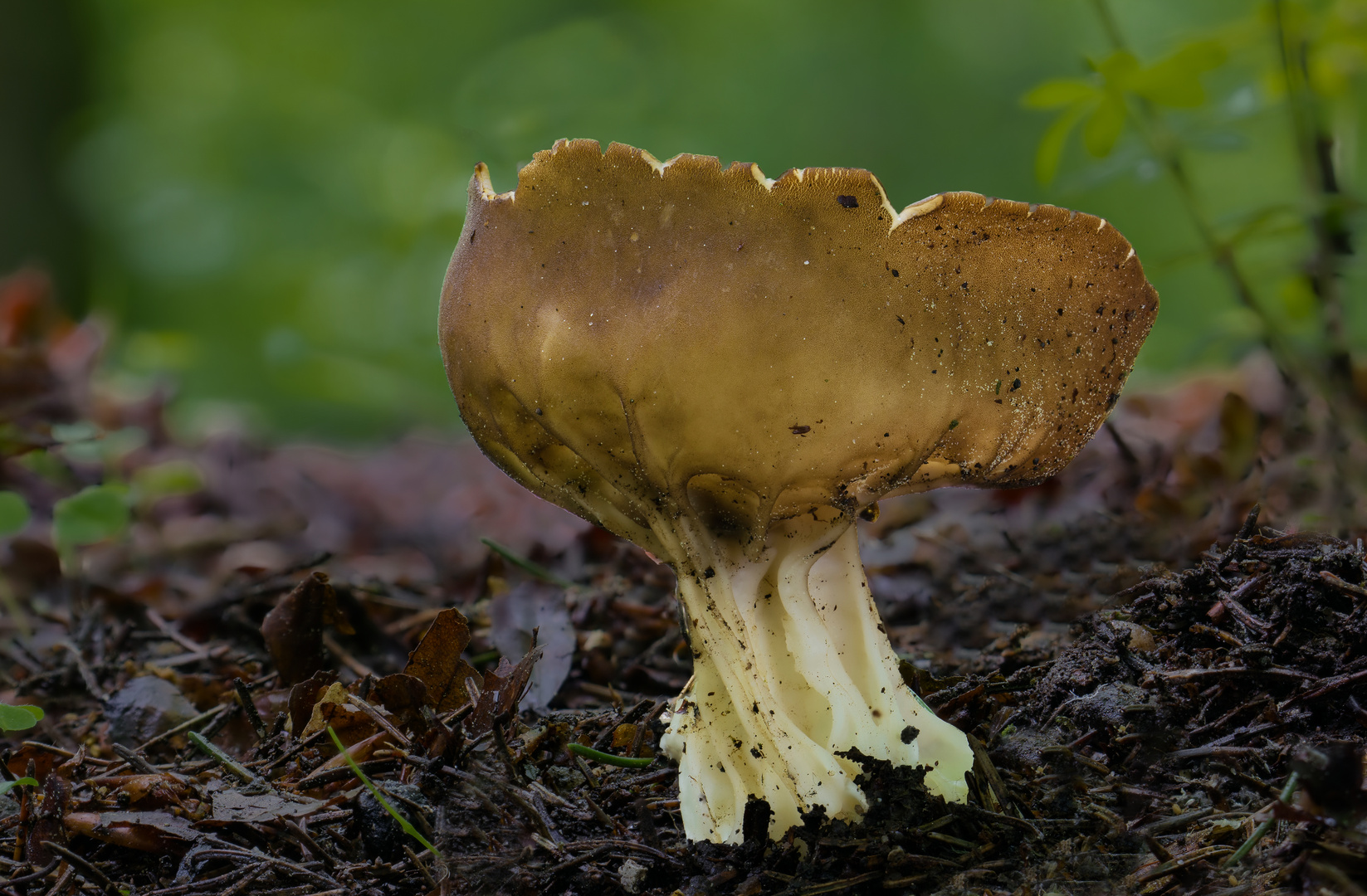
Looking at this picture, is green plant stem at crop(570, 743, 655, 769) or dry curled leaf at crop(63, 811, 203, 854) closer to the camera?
dry curled leaf at crop(63, 811, 203, 854)

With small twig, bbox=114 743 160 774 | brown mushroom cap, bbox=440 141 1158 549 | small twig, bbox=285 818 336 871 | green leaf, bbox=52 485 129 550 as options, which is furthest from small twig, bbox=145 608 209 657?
brown mushroom cap, bbox=440 141 1158 549

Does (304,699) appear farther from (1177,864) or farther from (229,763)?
(1177,864)

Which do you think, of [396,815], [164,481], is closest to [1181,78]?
[396,815]

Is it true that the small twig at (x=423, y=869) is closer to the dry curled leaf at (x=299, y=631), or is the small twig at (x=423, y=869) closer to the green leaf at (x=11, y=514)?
the dry curled leaf at (x=299, y=631)

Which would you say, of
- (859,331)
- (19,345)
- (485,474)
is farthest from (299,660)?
(485,474)

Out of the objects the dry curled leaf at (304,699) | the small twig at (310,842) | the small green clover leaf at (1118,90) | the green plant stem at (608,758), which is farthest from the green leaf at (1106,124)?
the small twig at (310,842)

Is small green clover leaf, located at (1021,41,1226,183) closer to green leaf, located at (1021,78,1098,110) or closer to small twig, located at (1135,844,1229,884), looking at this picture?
green leaf, located at (1021,78,1098,110)

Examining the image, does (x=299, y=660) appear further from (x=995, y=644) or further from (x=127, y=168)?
(x=127, y=168)
